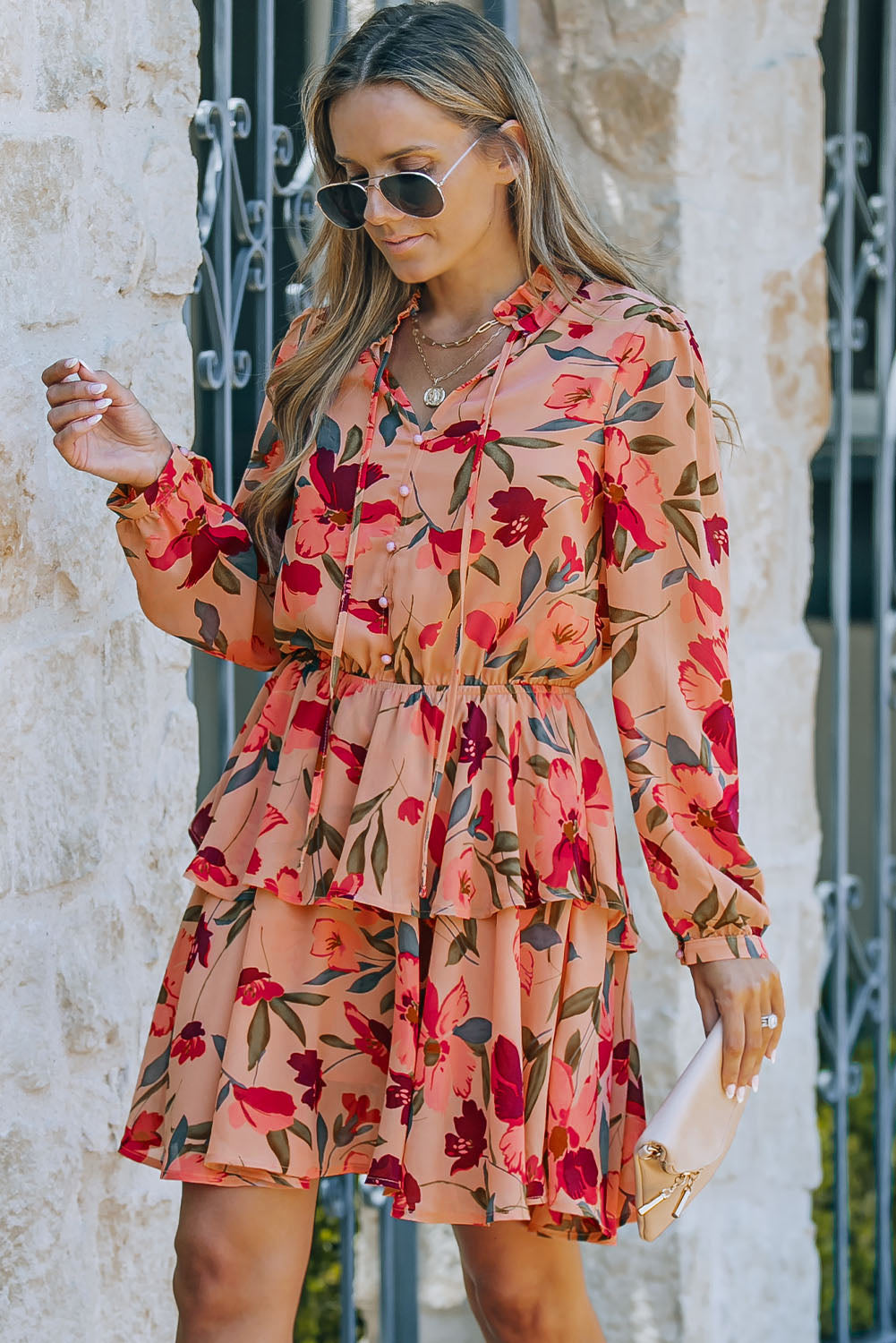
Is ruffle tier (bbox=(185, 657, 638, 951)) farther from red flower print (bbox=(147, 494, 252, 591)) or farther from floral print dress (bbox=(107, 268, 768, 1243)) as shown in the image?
red flower print (bbox=(147, 494, 252, 591))

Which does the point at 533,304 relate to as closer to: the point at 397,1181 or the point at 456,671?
the point at 456,671

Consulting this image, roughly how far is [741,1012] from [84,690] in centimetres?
91

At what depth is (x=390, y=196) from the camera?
7.02 ft

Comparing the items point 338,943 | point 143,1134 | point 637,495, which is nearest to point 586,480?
point 637,495

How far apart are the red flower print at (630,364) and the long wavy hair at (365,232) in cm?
12

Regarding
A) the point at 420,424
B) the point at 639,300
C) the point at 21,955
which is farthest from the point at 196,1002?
the point at 639,300

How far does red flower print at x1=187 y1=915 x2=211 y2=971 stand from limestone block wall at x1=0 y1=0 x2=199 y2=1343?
21cm

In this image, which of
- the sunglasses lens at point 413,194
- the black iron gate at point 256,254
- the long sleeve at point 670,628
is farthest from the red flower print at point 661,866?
the black iron gate at point 256,254

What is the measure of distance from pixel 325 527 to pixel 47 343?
16.0 inches

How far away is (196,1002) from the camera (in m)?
2.16

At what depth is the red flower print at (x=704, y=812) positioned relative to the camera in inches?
83.7

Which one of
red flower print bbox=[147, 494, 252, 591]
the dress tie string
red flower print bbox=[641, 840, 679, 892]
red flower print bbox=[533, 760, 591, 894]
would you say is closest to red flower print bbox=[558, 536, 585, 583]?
the dress tie string

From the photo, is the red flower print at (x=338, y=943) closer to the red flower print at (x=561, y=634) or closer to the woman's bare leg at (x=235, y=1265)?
the woman's bare leg at (x=235, y=1265)

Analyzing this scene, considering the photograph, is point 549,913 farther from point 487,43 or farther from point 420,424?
point 487,43
